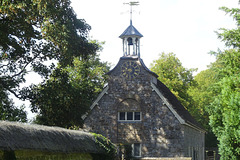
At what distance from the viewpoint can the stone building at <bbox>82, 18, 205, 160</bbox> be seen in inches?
1276

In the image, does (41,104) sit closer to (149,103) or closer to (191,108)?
(149,103)

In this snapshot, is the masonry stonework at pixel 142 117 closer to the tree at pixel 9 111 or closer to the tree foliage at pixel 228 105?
the tree foliage at pixel 228 105

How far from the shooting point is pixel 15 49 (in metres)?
21.8

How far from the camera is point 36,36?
21109mm

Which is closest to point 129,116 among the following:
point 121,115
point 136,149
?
point 121,115

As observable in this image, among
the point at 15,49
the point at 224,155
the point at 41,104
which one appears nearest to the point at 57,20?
the point at 15,49

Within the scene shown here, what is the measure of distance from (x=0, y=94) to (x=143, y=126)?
621 inches

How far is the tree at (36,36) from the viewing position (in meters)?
18.3

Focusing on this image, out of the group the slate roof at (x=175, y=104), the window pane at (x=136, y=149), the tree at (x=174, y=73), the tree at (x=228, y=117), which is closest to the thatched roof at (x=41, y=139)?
the tree at (x=228, y=117)

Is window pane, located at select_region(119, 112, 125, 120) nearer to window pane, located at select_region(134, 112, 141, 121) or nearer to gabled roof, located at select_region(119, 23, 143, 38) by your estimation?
window pane, located at select_region(134, 112, 141, 121)

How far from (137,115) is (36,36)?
1512 centimetres

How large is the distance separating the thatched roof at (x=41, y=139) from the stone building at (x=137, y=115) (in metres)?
14.2

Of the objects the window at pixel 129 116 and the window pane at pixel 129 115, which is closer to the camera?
the window at pixel 129 116

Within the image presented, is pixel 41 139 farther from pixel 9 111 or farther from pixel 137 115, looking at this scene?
pixel 137 115
